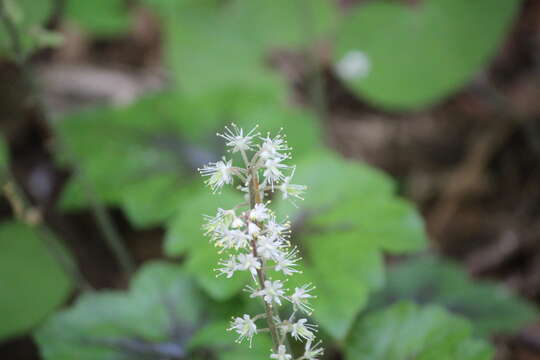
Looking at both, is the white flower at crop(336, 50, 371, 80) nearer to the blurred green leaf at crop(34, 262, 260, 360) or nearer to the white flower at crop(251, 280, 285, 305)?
the blurred green leaf at crop(34, 262, 260, 360)

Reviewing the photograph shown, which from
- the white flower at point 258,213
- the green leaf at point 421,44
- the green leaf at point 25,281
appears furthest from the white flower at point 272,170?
the green leaf at point 421,44

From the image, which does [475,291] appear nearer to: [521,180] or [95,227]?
[521,180]

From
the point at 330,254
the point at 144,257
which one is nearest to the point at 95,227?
the point at 144,257

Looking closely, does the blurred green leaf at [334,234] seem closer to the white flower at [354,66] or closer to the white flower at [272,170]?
the white flower at [272,170]

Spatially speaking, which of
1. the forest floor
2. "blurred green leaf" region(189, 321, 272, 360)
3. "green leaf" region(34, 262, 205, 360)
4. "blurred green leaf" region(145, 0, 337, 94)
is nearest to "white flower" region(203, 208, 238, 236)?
"blurred green leaf" region(189, 321, 272, 360)

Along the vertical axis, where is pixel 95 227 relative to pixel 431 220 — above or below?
below

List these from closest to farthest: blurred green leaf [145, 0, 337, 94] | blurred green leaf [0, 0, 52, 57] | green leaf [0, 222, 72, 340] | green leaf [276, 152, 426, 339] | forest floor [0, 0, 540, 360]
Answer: green leaf [276, 152, 426, 339] → blurred green leaf [0, 0, 52, 57] → green leaf [0, 222, 72, 340] → forest floor [0, 0, 540, 360] → blurred green leaf [145, 0, 337, 94]
